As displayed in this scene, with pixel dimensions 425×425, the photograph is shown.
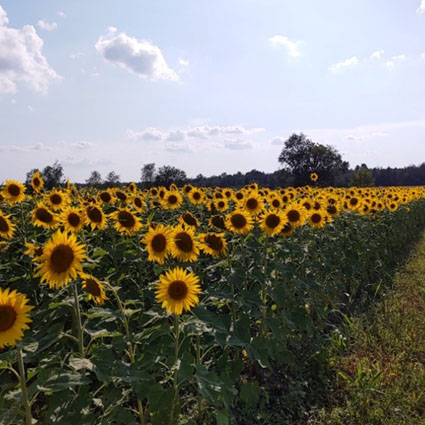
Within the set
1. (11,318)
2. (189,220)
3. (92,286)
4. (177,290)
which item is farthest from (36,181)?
(11,318)

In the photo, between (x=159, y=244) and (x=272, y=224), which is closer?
(x=159, y=244)

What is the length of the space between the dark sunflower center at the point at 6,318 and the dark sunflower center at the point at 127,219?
6.76ft

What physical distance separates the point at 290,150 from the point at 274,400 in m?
62.0

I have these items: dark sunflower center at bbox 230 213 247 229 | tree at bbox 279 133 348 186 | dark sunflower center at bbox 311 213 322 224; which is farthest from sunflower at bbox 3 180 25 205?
tree at bbox 279 133 348 186

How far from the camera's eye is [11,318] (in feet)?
6.32

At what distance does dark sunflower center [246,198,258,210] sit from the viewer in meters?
4.92

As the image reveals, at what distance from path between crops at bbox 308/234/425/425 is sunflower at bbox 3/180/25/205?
169 inches

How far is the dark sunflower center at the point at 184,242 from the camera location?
10.2 feet

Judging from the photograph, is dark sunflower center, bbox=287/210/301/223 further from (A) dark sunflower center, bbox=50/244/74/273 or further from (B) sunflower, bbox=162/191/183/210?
(A) dark sunflower center, bbox=50/244/74/273

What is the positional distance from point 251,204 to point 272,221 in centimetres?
72

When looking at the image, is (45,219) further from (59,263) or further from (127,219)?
(59,263)

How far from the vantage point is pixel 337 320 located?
19.9 feet

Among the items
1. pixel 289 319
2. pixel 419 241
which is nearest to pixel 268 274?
pixel 289 319

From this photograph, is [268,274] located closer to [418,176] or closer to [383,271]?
[383,271]
